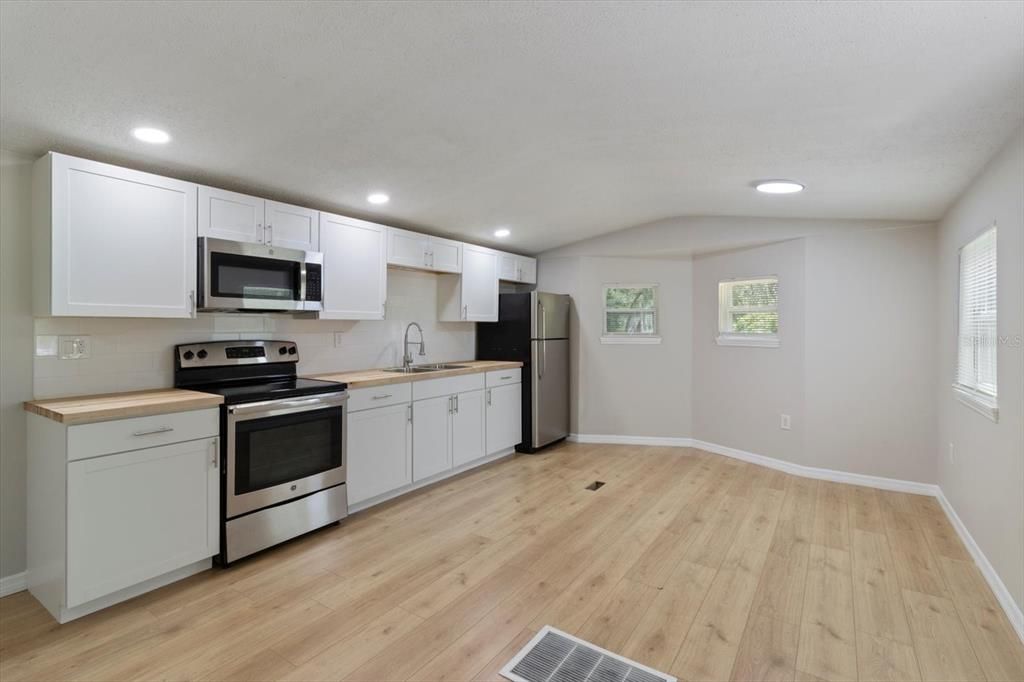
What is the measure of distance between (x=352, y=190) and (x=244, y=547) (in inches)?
84.7

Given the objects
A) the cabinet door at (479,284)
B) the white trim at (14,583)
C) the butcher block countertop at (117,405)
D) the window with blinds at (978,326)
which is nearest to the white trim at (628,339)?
the cabinet door at (479,284)

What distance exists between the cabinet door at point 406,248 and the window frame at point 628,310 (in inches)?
84.3

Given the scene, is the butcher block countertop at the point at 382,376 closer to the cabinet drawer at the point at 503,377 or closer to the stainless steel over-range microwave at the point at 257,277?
the cabinet drawer at the point at 503,377

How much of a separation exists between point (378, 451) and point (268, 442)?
2.78 feet

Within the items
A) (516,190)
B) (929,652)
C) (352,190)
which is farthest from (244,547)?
(929,652)

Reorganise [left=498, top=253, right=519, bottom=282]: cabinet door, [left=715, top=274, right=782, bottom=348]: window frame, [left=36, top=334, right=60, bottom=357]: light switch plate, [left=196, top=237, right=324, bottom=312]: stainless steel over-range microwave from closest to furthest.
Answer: [left=36, top=334, right=60, bottom=357]: light switch plate
[left=196, top=237, right=324, bottom=312]: stainless steel over-range microwave
[left=715, top=274, right=782, bottom=348]: window frame
[left=498, top=253, right=519, bottom=282]: cabinet door

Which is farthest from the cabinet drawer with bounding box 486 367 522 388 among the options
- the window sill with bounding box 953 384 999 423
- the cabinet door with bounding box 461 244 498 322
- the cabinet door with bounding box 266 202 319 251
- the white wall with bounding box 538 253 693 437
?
the window sill with bounding box 953 384 999 423

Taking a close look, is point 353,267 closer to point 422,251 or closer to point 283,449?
point 422,251

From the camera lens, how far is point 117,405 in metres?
2.35

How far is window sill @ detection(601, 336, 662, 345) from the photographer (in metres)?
5.41

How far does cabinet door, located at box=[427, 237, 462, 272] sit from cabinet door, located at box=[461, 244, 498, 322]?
0.31 feet

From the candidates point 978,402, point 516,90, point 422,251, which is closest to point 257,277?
point 422,251

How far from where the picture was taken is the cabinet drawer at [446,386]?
12.8ft

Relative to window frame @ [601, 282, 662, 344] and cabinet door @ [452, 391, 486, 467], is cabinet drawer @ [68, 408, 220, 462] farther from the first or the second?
window frame @ [601, 282, 662, 344]
